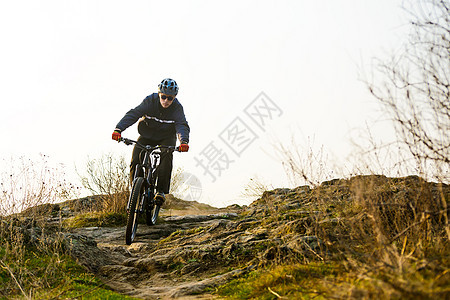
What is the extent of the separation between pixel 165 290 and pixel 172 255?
1057 mm

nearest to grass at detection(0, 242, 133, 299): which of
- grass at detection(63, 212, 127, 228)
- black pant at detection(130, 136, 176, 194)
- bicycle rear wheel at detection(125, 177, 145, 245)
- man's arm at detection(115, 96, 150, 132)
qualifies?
bicycle rear wheel at detection(125, 177, 145, 245)

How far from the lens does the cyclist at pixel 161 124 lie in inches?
300

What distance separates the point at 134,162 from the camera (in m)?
7.69

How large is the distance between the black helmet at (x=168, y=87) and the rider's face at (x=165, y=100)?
2.9 inches

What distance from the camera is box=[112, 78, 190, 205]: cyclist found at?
7.61 meters

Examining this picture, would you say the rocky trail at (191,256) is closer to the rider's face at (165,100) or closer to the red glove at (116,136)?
the red glove at (116,136)

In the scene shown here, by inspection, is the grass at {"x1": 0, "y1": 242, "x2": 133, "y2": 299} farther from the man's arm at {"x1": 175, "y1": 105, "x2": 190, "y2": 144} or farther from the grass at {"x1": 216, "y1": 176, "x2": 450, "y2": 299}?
the man's arm at {"x1": 175, "y1": 105, "x2": 190, "y2": 144}

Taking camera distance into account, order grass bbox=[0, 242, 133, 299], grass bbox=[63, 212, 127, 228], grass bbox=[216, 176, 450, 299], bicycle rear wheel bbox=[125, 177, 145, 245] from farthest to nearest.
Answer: grass bbox=[63, 212, 127, 228] → bicycle rear wheel bbox=[125, 177, 145, 245] → grass bbox=[0, 242, 133, 299] → grass bbox=[216, 176, 450, 299]

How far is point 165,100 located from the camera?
7652 millimetres

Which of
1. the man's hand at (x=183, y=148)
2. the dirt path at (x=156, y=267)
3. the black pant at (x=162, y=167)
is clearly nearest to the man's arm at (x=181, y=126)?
the man's hand at (x=183, y=148)

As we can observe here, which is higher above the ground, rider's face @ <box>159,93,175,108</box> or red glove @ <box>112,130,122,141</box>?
rider's face @ <box>159,93,175,108</box>

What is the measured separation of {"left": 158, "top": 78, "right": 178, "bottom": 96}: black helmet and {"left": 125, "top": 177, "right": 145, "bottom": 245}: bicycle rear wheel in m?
1.61

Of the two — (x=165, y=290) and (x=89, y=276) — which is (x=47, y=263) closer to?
(x=89, y=276)

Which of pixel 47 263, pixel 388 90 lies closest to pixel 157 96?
pixel 47 263
